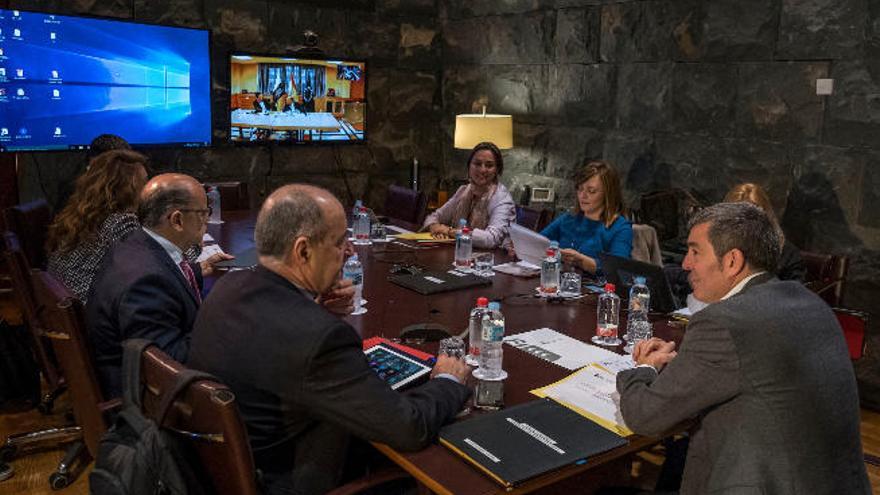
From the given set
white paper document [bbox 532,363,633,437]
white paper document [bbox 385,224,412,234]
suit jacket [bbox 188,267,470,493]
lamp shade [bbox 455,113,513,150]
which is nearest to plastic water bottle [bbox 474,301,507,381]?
white paper document [bbox 532,363,633,437]

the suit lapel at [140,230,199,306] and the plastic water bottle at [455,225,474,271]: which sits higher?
the suit lapel at [140,230,199,306]

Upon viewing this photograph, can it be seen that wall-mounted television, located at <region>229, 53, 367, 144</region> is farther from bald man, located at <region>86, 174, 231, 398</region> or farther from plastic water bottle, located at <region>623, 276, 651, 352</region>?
plastic water bottle, located at <region>623, 276, 651, 352</region>

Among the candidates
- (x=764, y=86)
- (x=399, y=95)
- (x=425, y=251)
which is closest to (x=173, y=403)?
(x=425, y=251)

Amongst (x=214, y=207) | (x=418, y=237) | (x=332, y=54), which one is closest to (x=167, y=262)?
(x=418, y=237)

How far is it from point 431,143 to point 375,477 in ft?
17.1

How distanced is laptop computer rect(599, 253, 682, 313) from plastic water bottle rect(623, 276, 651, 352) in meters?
0.03

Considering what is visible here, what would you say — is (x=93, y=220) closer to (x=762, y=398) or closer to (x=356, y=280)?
(x=356, y=280)

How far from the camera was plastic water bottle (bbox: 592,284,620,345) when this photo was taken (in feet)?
7.64

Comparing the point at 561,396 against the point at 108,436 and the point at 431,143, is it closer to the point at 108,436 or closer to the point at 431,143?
the point at 108,436

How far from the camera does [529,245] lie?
330 centimetres

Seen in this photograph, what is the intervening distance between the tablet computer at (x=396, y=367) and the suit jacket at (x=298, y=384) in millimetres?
176

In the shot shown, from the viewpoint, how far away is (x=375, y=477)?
1590 millimetres

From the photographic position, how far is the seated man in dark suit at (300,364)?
58.2 inches

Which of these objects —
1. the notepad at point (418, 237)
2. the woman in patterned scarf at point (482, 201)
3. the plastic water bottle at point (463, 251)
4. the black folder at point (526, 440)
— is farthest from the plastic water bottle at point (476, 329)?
the woman in patterned scarf at point (482, 201)
